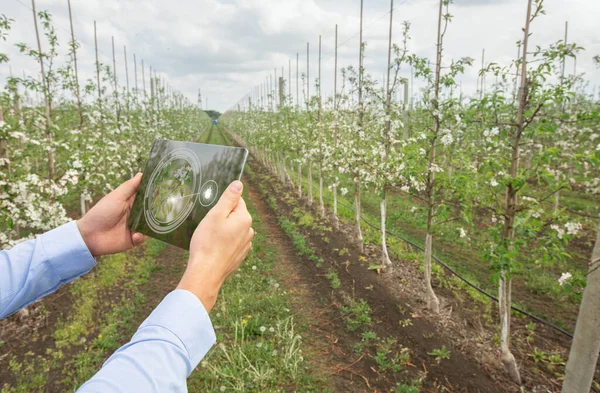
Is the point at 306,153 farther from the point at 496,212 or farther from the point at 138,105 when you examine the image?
the point at 138,105

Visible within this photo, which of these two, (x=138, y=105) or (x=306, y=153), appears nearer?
(x=306, y=153)

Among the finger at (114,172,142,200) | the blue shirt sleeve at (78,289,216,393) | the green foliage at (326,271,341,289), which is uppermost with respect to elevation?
the finger at (114,172,142,200)

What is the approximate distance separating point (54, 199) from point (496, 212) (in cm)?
684

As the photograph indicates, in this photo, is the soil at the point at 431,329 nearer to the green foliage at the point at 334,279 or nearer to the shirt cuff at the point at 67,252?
the green foliage at the point at 334,279

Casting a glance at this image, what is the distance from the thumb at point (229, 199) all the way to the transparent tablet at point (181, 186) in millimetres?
70

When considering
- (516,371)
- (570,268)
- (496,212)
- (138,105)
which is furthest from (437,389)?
(138,105)

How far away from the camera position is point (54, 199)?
6121mm

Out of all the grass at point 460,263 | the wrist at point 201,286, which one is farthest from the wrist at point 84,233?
the grass at point 460,263

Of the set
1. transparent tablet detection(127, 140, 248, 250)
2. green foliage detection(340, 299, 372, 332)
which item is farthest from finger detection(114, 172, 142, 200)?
green foliage detection(340, 299, 372, 332)

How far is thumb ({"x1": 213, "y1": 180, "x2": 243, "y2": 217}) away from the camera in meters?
1.39

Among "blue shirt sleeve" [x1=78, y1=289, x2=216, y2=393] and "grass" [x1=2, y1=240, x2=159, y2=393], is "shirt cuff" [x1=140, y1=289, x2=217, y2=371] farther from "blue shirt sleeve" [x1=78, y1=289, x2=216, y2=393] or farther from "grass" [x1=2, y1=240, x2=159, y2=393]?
"grass" [x1=2, y1=240, x2=159, y2=393]

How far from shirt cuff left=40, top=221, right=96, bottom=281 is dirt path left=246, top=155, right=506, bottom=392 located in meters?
3.55

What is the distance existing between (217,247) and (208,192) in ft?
1.32

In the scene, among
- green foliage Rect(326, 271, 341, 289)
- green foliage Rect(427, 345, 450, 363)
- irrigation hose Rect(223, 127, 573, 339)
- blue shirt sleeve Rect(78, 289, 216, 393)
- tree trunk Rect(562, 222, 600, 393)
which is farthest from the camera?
green foliage Rect(326, 271, 341, 289)
